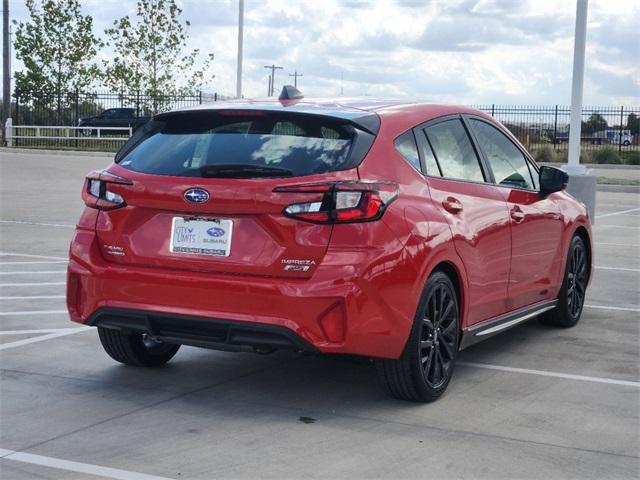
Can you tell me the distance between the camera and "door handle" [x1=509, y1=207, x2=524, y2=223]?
7004 mm

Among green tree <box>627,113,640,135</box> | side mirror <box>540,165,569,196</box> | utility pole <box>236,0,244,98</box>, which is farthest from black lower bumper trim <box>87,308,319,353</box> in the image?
green tree <box>627,113,640,135</box>

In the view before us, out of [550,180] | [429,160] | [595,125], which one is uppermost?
[595,125]

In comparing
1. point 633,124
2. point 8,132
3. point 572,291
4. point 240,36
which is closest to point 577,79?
point 572,291

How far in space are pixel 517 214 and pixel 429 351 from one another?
5.00ft

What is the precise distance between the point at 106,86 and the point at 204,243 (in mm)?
47747

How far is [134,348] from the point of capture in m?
6.61

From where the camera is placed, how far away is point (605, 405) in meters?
6.02

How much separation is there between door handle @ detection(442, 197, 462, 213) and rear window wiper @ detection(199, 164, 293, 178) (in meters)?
1.07

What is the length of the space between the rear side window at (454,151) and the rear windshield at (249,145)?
30.8 inches

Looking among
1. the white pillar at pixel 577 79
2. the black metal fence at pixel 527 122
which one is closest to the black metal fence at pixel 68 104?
the black metal fence at pixel 527 122

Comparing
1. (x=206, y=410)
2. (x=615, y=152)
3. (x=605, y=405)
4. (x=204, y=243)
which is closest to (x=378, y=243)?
(x=204, y=243)

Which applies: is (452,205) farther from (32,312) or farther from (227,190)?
(32,312)

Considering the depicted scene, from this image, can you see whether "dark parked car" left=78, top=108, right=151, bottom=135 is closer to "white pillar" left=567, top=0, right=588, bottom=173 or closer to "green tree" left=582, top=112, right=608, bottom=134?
"green tree" left=582, top=112, right=608, bottom=134

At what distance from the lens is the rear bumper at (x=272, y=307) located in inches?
211
